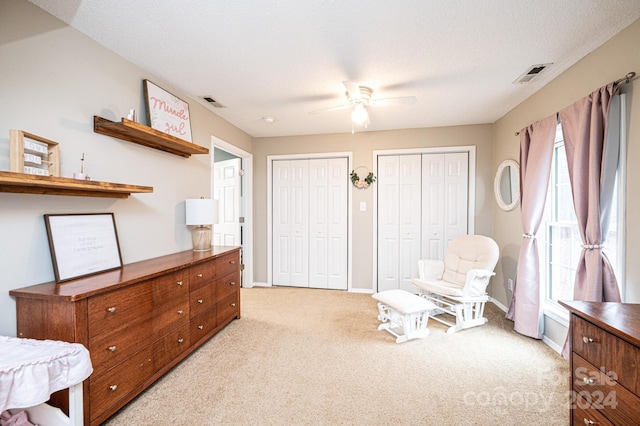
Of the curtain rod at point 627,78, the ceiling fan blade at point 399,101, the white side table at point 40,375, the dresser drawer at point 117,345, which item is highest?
the ceiling fan blade at point 399,101

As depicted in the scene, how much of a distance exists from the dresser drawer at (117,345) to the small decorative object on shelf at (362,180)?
307 centimetres

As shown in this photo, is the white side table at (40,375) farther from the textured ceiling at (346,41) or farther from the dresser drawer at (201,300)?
the textured ceiling at (346,41)

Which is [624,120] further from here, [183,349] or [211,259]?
[183,349]

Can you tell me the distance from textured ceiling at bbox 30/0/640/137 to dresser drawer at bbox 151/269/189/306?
1681mm

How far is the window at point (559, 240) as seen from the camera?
7.99 feet

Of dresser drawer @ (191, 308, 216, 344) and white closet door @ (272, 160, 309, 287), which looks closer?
dresser drawer @ (191, 308, 216, 344)

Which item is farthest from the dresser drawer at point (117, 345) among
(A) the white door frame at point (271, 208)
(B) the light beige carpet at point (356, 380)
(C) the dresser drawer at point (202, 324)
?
(A) the white door frame at point (271, 208)

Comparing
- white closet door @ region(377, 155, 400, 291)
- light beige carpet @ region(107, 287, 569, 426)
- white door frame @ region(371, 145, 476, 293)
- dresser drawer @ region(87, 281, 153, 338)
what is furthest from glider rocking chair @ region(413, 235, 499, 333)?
dresser drawer @ region(87, 281, 153, 338)

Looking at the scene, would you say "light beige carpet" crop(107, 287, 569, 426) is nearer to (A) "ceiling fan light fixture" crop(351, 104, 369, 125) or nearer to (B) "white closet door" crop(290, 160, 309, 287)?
(B) "white closet door" crop(290, 160, 309, 287)

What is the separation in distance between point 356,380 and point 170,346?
1406 millimetres

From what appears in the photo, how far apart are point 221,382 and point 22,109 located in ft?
6.81

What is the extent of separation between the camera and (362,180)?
4141mm

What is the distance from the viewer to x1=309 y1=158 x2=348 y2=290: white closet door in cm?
423

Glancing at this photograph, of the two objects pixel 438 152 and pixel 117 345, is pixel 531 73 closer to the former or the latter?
pixel 438 152
